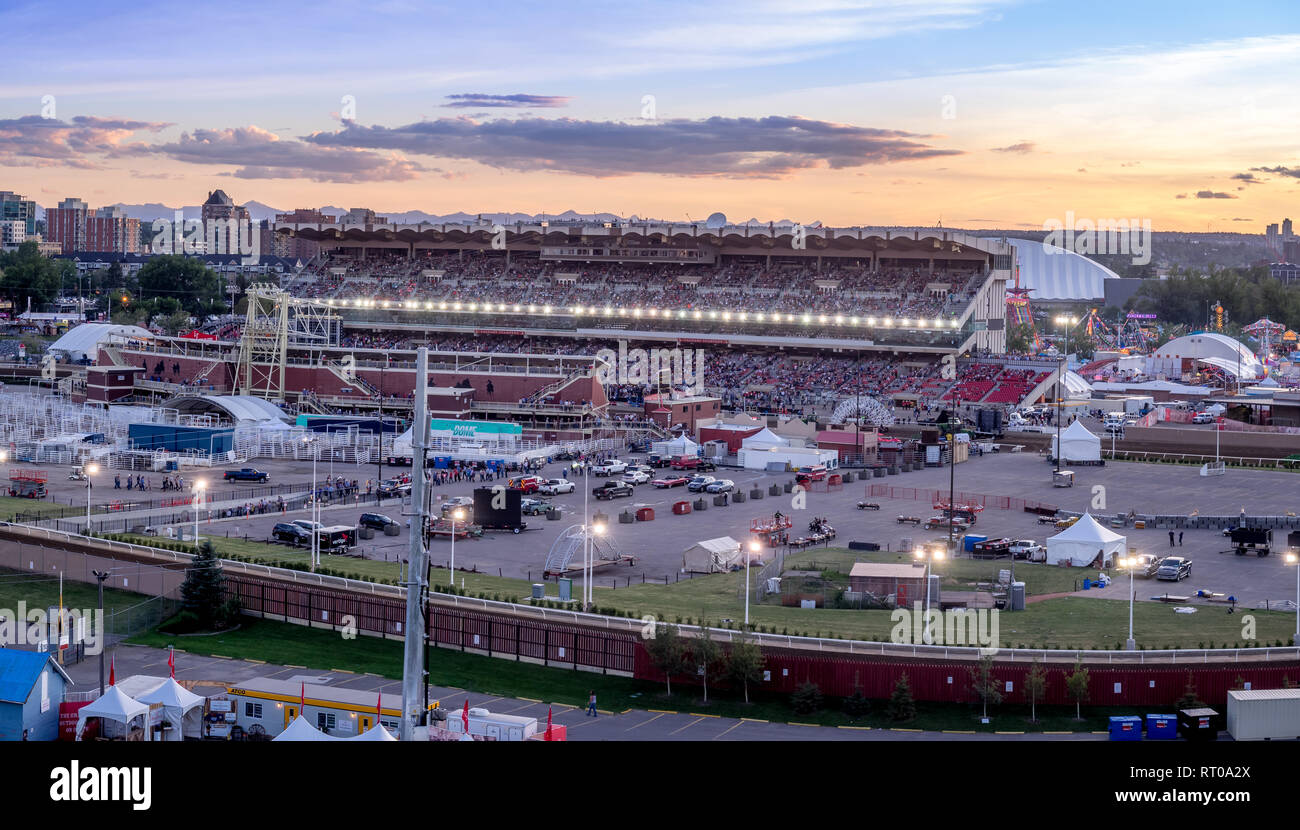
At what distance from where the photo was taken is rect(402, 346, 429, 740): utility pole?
881 centimetres

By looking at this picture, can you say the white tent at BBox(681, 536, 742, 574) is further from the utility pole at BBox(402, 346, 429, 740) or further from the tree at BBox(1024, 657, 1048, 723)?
the utility pole at BBox(402, 346, 429, 740)

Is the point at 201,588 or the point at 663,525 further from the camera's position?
the point at 663,525

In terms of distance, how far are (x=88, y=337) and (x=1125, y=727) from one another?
3153 inches

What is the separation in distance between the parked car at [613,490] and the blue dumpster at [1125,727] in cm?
2537

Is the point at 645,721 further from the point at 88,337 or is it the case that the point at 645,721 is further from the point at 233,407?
the point at 88,337

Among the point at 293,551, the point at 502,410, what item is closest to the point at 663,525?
the point at 293,551

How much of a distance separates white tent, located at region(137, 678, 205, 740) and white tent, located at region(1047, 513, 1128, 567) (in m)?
21.8

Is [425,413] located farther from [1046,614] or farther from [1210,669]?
[1046,614]

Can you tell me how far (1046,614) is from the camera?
2897 cm

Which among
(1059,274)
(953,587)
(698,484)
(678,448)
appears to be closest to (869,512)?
(698,484)

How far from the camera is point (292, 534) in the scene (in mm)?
36375

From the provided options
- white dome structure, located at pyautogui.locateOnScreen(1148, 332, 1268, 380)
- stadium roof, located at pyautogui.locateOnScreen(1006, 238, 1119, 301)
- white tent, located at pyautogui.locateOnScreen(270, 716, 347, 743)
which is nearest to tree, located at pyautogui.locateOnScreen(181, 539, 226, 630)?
white tent, located at pyautogui.locateOnScreen(270, 716, 347, 743)

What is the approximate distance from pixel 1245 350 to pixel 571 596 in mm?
75664
